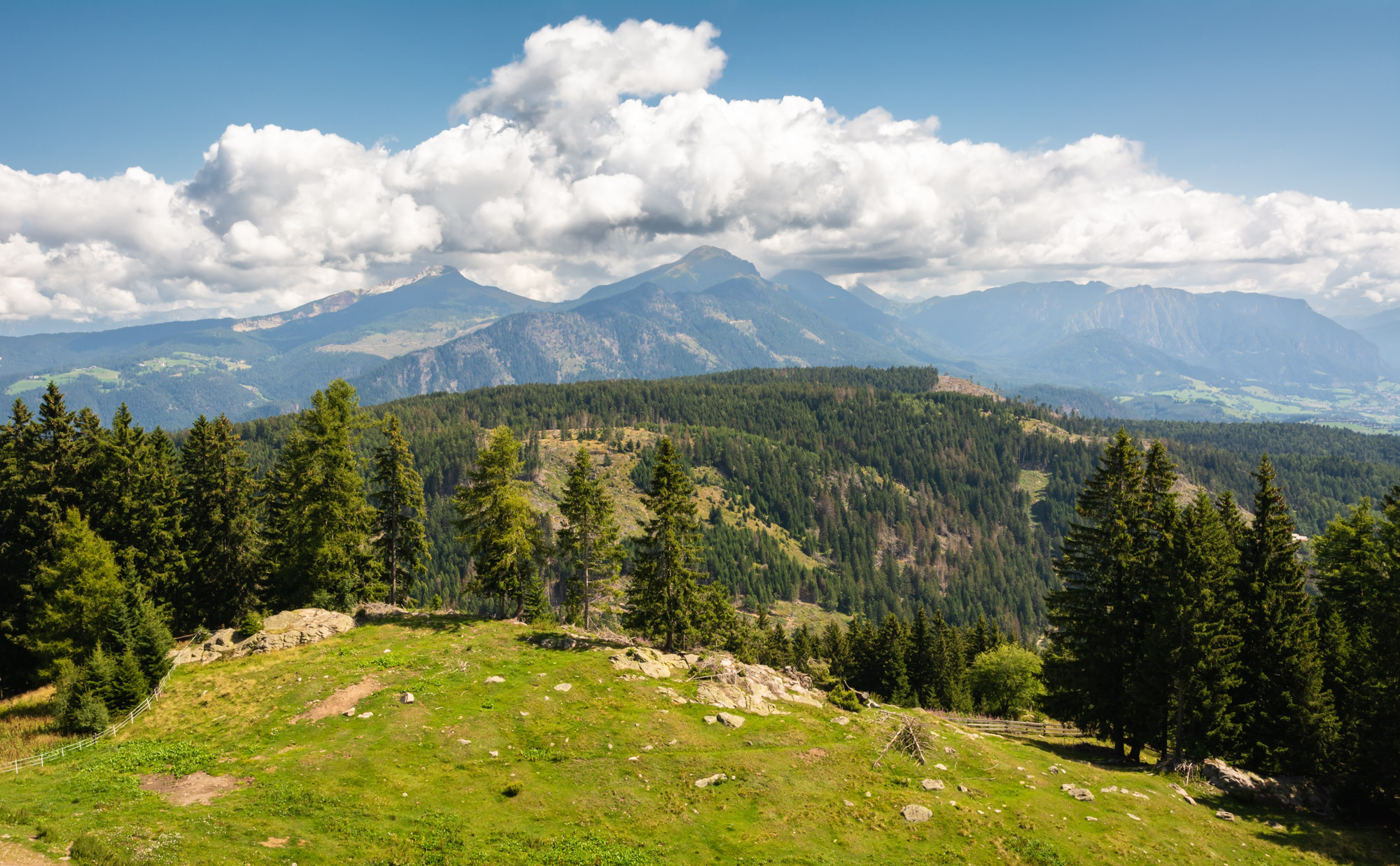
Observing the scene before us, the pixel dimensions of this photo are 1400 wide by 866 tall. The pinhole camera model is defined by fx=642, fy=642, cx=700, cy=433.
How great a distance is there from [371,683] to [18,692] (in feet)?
83.5

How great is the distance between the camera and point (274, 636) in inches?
1812

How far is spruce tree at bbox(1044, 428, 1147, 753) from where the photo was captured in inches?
1587

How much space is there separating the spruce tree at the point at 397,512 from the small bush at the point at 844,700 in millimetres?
35621

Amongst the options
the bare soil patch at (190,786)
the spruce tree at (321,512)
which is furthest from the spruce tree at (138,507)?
the bare soil patch at (190,786)

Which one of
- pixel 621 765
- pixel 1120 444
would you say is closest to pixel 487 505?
pixel 621 765

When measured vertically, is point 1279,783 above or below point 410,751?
below

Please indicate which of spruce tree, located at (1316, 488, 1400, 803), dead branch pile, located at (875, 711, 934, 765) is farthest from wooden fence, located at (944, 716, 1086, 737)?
spruce tree, located at (1316, 488, 1400, 803)

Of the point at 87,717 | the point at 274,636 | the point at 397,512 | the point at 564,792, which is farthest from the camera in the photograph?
the point at 397,512

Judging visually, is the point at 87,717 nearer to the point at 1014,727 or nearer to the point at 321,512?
the point at 321,512

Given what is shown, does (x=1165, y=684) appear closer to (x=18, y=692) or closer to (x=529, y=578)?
(x=529, y=578)

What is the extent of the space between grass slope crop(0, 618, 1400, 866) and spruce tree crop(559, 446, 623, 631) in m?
14.1

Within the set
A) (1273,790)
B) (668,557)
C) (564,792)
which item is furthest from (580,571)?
(1273,790)

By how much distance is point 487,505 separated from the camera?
5450 cm

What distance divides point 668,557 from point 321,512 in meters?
29.2
